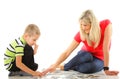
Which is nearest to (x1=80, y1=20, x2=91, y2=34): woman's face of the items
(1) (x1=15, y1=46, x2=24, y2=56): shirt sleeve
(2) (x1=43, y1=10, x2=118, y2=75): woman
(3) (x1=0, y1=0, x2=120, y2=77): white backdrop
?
(2) (x1=43, y1=10, x2=118, y2=75): woman

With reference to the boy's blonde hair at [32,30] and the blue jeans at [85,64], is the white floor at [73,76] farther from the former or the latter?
the boy's blonde hair at [32,30]

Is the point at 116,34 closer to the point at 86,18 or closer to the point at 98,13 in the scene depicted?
the point at 98,13

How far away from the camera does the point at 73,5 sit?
3.92m

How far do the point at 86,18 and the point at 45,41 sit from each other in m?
1.03

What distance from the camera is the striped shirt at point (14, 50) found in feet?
9.13

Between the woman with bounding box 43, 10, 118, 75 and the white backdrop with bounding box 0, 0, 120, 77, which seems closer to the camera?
the woman with bounding box 43, 10, 118, 75

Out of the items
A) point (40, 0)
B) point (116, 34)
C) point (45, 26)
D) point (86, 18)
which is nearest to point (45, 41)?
point (45, 26)

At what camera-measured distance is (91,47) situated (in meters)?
3.12

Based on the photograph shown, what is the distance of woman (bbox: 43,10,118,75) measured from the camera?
295 cm

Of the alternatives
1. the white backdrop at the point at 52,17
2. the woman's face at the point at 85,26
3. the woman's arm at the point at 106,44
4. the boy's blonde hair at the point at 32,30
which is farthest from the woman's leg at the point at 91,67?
the white backdrop at the point at 52,17

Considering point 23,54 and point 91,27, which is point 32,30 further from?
point 91,27

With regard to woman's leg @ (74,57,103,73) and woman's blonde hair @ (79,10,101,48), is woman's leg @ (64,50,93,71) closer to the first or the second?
woman's leg @ (74,57,103,73)

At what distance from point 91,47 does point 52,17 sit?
3.00ft

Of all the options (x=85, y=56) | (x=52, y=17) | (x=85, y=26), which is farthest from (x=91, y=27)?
(x=52, y=17)
